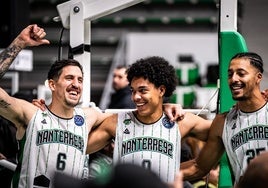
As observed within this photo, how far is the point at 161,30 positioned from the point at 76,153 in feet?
29.5

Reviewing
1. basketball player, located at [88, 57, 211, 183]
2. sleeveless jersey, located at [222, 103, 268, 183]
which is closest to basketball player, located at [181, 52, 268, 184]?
sleeveless jersey, located at [222, 103, 268, 183]

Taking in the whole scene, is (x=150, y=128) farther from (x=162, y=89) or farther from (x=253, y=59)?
(x=253, y=59)

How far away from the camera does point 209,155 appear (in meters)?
5.05

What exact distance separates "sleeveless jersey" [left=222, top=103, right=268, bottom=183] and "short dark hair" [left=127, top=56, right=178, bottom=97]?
526 mm

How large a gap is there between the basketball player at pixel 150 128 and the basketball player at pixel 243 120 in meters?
0.17

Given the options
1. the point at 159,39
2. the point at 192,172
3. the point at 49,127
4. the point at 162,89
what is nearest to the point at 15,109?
the point at 49,127

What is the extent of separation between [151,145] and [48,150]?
72 centimetres

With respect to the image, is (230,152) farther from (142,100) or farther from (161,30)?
(161,30)

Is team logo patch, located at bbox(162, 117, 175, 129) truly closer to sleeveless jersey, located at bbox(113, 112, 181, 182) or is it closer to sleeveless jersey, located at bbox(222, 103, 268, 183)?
sleeveless jersey, located at bbox(113, 112, 181, 182)

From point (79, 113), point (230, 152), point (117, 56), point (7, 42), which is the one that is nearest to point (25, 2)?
point (7, 42)

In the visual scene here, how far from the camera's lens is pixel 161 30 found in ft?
44.9

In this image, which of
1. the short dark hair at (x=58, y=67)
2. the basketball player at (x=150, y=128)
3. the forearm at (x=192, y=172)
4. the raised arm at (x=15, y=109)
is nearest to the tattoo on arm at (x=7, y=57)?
the raised arm at (x=15, y=109)

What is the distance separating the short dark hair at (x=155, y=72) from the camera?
4.99 metres

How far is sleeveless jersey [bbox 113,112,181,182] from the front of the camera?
489 cm
